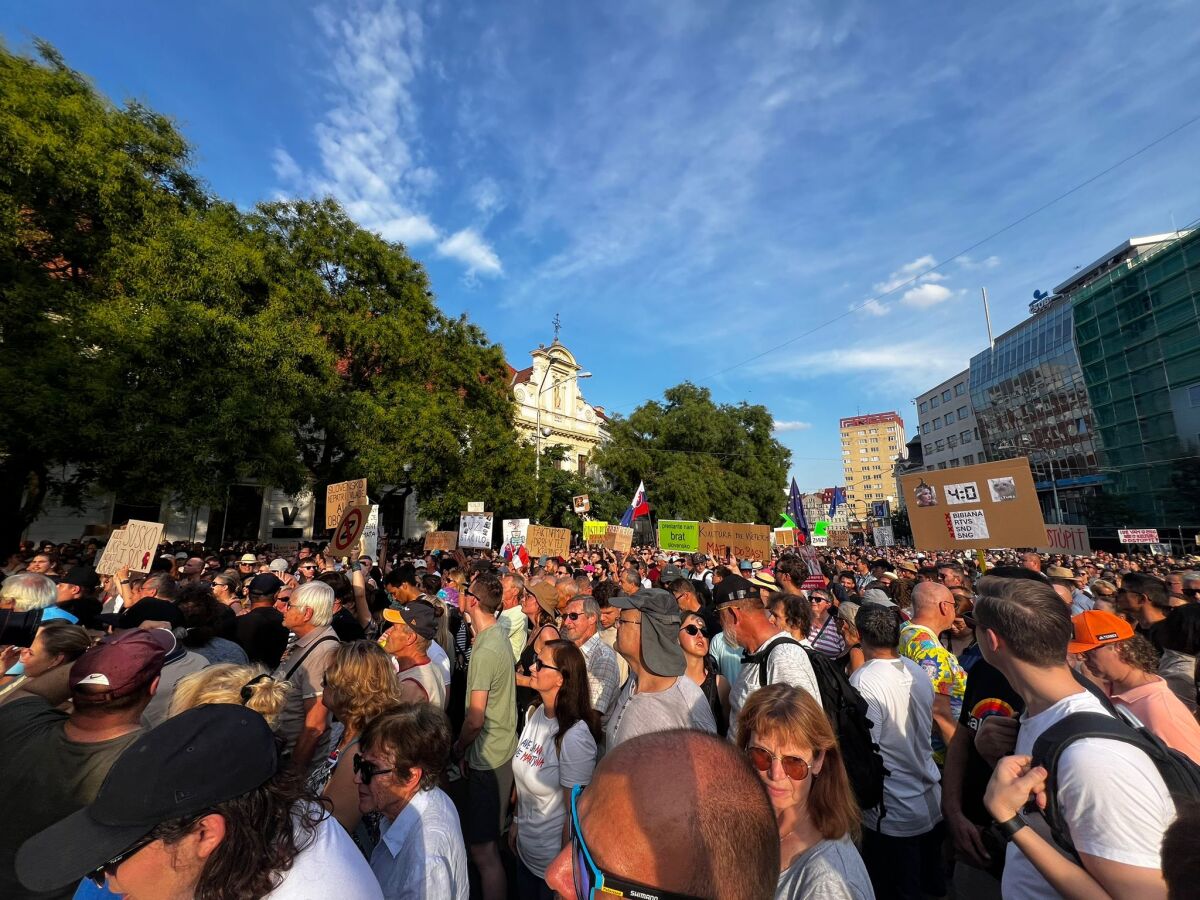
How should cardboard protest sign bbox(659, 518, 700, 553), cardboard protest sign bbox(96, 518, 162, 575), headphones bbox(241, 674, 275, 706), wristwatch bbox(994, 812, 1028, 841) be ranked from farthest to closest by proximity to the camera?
cardboard protest sign bbox(659, 518, 700, 553) < cardboard protest sign bbox(96, 518, 162, 575) < headphones bbox(241, 674, 275, 706) < wristwatch bbox(994, 812, 1028, 841)

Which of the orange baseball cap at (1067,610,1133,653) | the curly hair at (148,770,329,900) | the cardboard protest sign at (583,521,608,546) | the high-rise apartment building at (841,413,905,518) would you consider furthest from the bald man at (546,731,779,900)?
the high-rise apartment building at (841,413,905,518)

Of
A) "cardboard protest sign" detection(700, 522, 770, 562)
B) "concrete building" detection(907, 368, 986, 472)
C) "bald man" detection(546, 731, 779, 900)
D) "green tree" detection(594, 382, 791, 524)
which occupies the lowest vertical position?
"bald man" detection(546, 731, 779, 900)

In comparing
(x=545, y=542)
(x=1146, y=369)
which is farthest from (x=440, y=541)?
(x=1146, y=369)

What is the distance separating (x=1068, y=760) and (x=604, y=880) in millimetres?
1428

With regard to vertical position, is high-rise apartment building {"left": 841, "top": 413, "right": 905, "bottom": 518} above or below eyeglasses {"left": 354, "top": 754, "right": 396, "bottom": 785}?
above

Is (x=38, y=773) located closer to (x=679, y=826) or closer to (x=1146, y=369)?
(x=679, y=826)

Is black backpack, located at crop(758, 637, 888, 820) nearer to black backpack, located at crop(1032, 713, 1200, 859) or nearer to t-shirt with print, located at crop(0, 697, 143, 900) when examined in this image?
black backpack, located at crop(1032, 713, 1200, 859)

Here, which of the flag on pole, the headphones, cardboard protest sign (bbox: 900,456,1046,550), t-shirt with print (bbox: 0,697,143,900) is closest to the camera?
t-shirt with print (bbox: 0,697,143,900)

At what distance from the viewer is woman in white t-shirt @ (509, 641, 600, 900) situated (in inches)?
110

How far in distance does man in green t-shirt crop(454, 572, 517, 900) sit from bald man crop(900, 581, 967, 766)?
Result: 2.71 m

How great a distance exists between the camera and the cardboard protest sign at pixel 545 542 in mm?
14336

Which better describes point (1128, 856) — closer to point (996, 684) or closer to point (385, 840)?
point (996, 684)

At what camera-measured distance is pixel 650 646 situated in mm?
2877

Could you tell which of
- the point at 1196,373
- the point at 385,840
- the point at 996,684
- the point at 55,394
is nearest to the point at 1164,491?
the point at 1196,373
